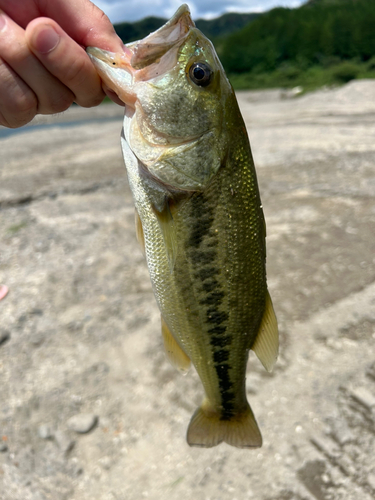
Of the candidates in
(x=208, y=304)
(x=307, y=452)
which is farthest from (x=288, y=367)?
(x=208, y=304)

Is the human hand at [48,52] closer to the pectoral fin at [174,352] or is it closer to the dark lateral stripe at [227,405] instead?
the pectoral fin at [174,352]

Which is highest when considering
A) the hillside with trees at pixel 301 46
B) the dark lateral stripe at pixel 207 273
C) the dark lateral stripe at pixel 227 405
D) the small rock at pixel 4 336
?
the dark lateral stripe at pixel 207 273

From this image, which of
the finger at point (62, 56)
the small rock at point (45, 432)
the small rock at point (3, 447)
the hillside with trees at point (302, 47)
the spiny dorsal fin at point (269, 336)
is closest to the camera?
the finger at point (62, 56)

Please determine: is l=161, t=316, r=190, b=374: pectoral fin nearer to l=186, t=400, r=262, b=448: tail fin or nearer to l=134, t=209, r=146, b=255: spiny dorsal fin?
l=186, t=400, r=262, b=448: tail fin

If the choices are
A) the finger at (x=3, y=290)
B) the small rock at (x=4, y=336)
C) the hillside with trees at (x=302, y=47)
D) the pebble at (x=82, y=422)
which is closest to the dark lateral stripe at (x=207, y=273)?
the pebble at (x=82, y=422)

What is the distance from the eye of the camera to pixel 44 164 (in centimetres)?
1109

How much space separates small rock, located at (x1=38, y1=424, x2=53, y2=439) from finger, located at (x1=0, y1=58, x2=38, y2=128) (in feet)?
8.04

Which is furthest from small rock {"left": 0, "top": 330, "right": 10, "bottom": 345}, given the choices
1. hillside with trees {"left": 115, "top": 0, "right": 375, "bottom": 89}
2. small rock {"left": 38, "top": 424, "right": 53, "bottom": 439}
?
hillside with trees {"left": 115, "top": 0, "right": 375, "bottom": 89}

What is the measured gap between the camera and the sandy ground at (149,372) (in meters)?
2.83

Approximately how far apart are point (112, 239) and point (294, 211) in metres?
3.08

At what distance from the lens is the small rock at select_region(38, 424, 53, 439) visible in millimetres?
3113

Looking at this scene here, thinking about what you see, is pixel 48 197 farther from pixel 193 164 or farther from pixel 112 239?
pixel 193 164

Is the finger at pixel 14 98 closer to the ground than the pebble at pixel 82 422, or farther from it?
farther from it

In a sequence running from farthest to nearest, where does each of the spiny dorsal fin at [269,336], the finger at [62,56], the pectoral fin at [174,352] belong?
the pectoral fin at [174,352] → the spiny dorsal fin at [269,336] → the finger at [62,56]
